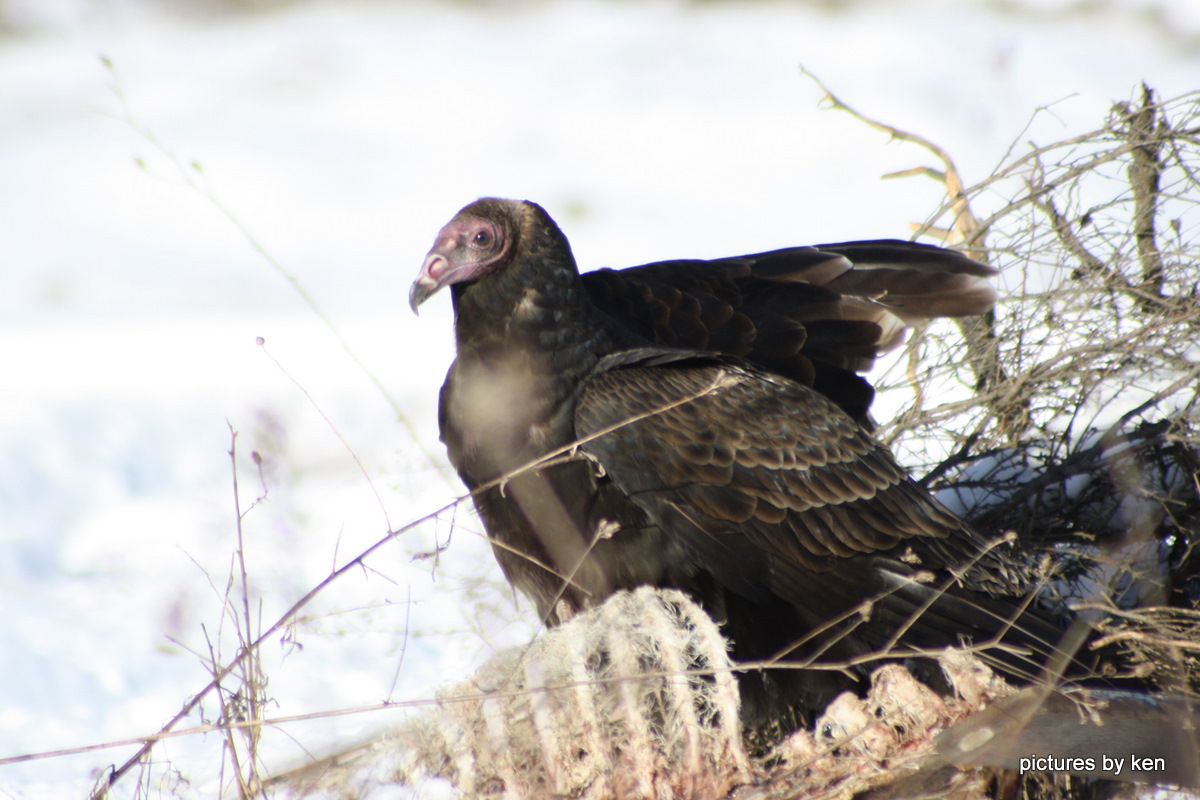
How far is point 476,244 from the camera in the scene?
3.09 m

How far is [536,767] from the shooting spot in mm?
2371

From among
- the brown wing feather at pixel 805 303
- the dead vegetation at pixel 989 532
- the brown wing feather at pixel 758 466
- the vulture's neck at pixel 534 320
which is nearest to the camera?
the dead vegetation at pixel 989 532

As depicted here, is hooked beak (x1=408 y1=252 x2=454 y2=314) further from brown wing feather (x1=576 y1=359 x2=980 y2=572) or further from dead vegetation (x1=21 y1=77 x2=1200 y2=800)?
dead vegetation (x1=21 y1=77 x2=1200 y2=800)

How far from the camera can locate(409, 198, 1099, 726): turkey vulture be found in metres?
2.81

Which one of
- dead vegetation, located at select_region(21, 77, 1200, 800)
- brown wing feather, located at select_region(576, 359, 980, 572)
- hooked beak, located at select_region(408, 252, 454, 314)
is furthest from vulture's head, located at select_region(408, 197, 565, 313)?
dead vegetation, located at select_region(21, 77, 1200, 800)

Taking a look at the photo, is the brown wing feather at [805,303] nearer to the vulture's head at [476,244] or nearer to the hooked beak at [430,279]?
the vulture's head at [476,244]

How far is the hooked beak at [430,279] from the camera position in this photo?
302 cm

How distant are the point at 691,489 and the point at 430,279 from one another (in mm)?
977

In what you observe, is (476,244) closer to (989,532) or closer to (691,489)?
(691,489)

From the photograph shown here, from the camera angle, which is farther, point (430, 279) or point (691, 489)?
point (430, 279)

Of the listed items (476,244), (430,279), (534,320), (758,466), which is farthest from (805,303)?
(430,279)

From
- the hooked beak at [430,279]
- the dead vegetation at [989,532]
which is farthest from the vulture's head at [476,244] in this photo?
the dead vegetation at [989,532]

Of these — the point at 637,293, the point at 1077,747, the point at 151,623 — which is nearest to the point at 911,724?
the point at 1077,747

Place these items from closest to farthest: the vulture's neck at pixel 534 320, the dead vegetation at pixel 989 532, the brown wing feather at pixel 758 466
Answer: the dead vegetation at pixel 989 532 → the brown wing feather at pixel 758 466 → the vulture's neck at pixel 534 320
